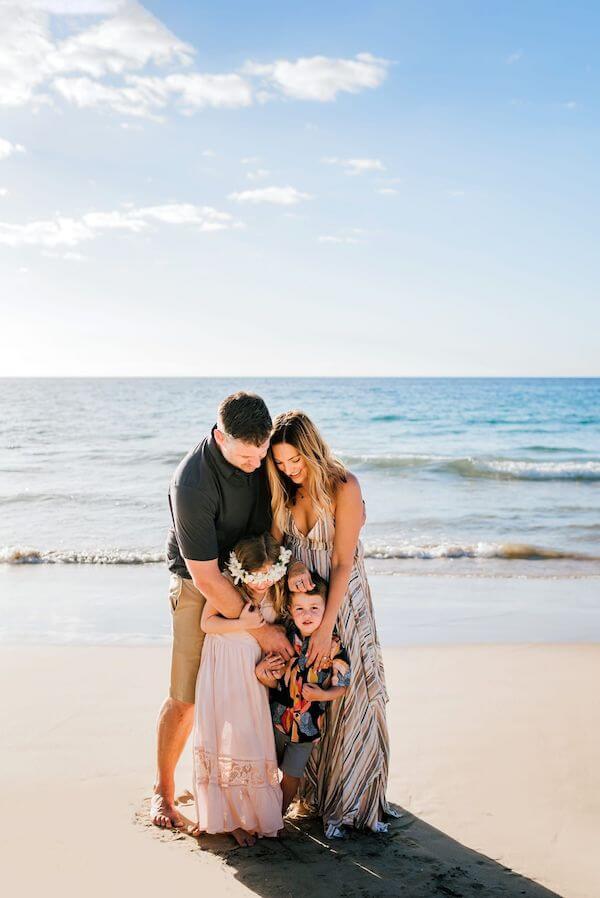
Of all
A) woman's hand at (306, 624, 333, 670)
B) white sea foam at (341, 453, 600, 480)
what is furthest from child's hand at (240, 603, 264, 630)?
white sea foam at (341, 453, 600, 480)

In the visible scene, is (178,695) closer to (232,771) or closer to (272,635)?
(232,771)

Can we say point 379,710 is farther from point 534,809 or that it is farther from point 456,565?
point 456,565

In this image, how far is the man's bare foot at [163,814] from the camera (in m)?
3.39

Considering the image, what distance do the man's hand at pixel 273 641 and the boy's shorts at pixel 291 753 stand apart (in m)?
0.33

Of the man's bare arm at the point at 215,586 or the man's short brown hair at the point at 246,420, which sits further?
the man's bare arm at the point at 215,586

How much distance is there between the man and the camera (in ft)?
10.00

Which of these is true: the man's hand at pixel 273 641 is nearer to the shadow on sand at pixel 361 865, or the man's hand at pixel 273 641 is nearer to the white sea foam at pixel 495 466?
the shadow on sand at pixel 361 865

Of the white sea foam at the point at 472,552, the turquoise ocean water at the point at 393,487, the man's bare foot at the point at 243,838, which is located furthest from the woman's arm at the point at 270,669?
the white sea foam at the point at 472,552

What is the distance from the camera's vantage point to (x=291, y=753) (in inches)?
130

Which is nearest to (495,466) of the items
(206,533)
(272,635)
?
(272,635)

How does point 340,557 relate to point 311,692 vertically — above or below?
above

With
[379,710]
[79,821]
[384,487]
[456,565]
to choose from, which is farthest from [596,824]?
[384,487]

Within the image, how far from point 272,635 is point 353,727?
569 mm

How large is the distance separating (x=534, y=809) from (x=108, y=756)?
213cm
